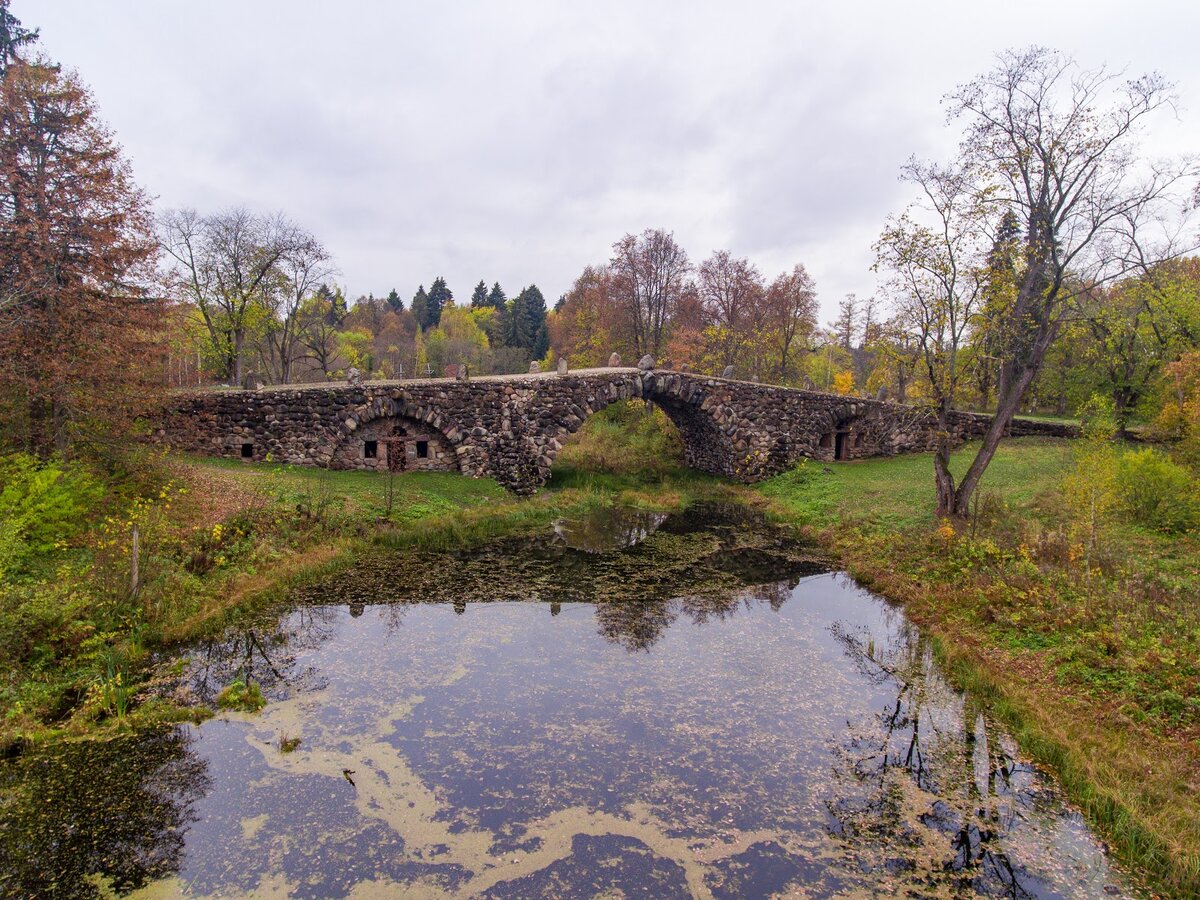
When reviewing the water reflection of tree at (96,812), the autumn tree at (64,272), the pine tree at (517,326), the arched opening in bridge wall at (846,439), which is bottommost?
the water reflection of tree at (96,812)

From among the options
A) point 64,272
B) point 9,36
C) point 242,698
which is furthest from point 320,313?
point 242,698

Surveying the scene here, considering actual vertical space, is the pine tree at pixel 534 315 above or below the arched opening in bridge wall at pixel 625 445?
above

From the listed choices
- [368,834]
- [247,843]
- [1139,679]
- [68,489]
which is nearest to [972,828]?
[1139,679]

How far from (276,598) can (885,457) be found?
2341 centimetres

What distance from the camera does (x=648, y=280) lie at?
3347 centimetres

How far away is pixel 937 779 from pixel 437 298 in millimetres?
83349

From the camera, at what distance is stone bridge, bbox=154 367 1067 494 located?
62.7 ft

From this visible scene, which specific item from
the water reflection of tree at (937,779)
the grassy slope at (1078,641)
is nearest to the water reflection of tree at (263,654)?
the water reflection of tree at (937,779)

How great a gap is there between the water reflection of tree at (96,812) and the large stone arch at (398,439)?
1328 centimetres

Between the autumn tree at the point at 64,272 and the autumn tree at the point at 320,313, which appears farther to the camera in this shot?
the autumn tree at the point at 320,313

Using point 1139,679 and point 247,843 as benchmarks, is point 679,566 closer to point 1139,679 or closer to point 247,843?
point 1139,679

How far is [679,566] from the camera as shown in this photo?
15.0 metres

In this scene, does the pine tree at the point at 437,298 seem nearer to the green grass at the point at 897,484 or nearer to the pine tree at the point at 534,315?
the pine tree at the point at 534,315

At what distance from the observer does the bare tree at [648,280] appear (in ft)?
109
